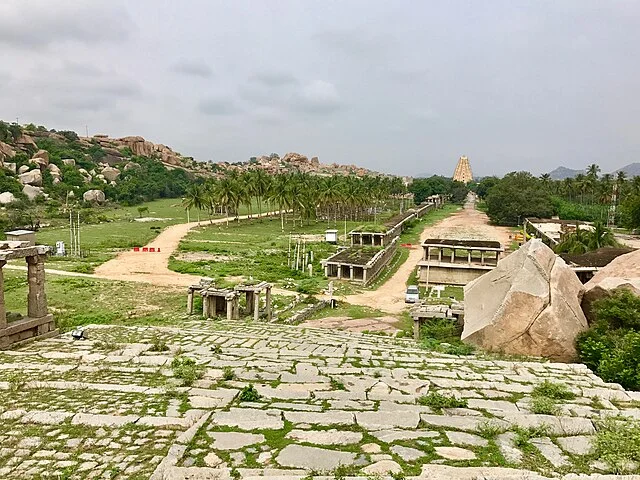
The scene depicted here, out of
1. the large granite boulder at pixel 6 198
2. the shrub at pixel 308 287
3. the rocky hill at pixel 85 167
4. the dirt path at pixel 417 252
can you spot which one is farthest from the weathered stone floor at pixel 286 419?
the rocky hill at pixel 85 167

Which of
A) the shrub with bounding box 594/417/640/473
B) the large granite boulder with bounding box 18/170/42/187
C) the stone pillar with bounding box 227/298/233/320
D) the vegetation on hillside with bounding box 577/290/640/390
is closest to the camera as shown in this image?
the shrub with bounding box 594/417/640/473

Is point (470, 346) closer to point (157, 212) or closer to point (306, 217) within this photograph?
point (306, 217)

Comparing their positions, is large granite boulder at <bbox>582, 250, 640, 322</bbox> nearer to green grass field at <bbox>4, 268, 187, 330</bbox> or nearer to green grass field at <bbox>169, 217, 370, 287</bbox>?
green grass field at <bbox>4, 268, 187, 330</bbox>

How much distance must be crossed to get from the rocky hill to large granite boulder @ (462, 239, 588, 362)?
76.9 meters

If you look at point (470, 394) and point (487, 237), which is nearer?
point (470, 394)

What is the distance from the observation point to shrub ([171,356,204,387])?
25.3ft

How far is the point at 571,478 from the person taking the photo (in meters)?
4.32

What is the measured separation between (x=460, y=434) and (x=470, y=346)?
314 inches

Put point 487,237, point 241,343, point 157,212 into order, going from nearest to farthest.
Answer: point 241,343 → point 487,237 → point 157,212

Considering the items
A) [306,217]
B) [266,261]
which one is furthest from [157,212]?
[266,261]

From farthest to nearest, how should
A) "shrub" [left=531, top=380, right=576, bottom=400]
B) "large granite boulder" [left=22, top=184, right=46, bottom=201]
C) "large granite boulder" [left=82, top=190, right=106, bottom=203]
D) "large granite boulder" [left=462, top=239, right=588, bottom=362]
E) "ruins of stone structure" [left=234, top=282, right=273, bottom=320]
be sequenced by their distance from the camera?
"large granite boulder" [left=82, top=190, right=106, bottom=203] < "large granite boulder" [left=22, top=184, right=46, bottom=201] < "ruins of stone structure" [left=234, top=282, right=273, bottom=320] < "large granite boulder" [left=462, top=239, right=588, bottom=362] < "shrub" [left=531, top=380, right=576, bottom=400]

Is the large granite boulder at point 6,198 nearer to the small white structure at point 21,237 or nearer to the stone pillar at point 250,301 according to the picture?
the stone pillar at point 250,301

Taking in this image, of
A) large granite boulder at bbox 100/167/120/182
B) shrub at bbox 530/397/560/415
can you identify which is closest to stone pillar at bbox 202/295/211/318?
shrub at bbox 530/397/560/415

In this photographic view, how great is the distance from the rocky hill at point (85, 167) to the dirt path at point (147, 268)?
4069 cm
